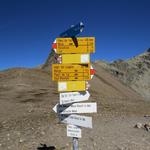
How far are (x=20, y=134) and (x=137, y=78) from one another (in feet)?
251

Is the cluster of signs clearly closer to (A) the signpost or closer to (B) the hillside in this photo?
(A) the signpost

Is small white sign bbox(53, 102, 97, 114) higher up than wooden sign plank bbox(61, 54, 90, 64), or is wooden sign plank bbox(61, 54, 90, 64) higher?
wooden sign plank bbox(61, 54, 90, 64)

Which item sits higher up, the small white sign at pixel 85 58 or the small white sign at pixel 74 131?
the small white sign at pixel 85 58

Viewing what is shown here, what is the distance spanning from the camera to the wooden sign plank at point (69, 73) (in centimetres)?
764

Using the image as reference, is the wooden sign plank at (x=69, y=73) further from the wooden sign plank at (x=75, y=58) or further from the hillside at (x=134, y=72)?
the hillside at (x=134, y=72)

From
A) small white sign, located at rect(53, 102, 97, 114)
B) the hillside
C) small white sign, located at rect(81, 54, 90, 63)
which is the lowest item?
small white sign, located at rect(53, 102, 97, 114)

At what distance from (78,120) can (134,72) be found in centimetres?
8113

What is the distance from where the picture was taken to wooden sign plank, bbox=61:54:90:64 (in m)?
7.68

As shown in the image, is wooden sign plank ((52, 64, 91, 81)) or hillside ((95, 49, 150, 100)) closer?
wooden sign plank ((52, 64, 91, 81))

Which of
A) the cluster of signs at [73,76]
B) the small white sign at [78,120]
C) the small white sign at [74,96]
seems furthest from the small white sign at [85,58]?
the small white sign at [78,120]

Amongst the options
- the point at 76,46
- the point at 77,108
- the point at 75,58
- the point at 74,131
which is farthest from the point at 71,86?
the point at 74,131

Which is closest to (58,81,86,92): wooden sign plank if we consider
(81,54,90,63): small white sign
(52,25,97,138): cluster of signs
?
(52,25,97,138): cluster of signs

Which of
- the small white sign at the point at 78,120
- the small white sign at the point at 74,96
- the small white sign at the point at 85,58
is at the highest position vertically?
the small white sign at the point at 85,58

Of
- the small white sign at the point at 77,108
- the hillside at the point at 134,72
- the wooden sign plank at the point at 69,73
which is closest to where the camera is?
the wooden sign plank at the point at 69,73
